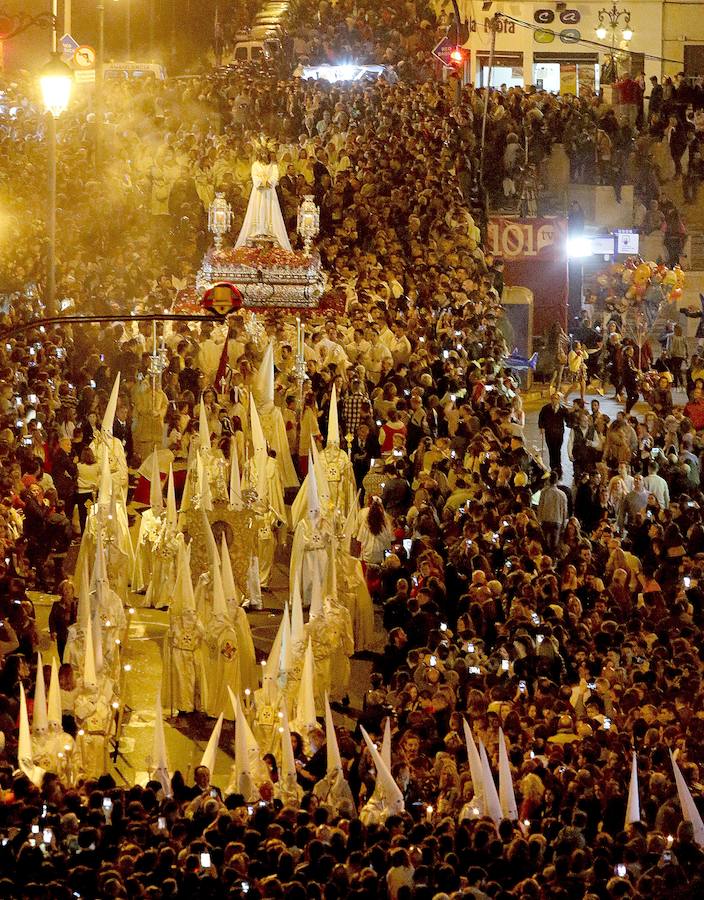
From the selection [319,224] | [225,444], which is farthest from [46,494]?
[319,224]

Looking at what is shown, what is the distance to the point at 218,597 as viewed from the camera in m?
18.5

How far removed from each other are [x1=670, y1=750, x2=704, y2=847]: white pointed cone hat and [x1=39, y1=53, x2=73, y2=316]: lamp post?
8.77 metres

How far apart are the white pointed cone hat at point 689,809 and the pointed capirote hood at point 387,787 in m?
1.87

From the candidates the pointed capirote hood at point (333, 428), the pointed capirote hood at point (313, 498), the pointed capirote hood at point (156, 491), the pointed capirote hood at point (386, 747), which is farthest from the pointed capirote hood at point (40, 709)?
the pointed capirote hood at point (333, 428)

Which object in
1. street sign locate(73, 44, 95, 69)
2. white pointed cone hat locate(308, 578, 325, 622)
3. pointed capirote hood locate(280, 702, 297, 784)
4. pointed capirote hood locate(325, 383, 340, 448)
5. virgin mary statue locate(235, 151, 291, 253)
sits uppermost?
street sign locate(73, 44, 95, 69)

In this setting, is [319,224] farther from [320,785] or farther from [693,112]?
[320,785]

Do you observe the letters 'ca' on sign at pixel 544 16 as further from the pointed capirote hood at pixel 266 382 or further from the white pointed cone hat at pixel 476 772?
the white pointed cone hat at pixel 476 772

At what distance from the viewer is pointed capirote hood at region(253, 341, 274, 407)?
24.0 meters

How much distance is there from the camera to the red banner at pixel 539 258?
32.6m

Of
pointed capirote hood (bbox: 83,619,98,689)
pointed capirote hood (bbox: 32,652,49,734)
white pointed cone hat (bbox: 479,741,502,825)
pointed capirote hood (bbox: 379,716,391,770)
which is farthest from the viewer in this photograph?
pointed capirote hood (bbox: 83,619,98,689)

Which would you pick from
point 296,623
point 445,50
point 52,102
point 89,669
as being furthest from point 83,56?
point 89,669

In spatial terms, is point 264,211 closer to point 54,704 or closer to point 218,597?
point 218,597

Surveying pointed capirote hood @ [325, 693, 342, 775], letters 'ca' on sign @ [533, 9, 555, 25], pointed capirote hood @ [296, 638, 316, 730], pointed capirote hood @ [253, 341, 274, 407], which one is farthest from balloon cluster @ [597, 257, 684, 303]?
pointed capirote hood @ [325, 693, 342, 775]

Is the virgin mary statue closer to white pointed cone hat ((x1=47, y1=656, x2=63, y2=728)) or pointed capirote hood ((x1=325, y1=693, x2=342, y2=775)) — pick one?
white pointed cone hat ((x1=47, y1=656, x2=63, y2=728))
